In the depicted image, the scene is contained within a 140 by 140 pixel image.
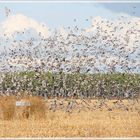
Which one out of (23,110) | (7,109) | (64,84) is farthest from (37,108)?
(64,84)

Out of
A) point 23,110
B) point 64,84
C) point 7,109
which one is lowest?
point 64,84

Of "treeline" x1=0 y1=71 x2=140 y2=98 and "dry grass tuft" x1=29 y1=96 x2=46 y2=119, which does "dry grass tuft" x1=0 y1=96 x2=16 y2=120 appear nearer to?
"dry grass tuft" x1=29 y1=96 x2=46 y2=119

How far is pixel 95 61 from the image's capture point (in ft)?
72.6

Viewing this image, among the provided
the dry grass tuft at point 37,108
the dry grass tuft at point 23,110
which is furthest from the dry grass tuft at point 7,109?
the dry grass tuft at point 37,108

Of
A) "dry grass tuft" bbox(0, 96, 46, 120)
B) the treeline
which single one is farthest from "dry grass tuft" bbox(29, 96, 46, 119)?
the treeline

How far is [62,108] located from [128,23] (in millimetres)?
4536

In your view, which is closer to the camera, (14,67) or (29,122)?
(29,122)

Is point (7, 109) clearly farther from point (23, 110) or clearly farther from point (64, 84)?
point (64, 84)

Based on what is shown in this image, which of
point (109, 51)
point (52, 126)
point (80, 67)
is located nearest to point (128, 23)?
point (109, 51)

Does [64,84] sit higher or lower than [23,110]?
lower

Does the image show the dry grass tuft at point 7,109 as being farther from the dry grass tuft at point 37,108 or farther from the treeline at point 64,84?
the treeline at point 64,84

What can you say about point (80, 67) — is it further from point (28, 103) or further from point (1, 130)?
point (1, 130)

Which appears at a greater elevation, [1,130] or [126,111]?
[1,130]

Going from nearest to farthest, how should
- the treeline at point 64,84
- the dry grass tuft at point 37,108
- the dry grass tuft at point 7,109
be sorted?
the dry grass tuft at point 7,109, the dry grass tuft at point 37,108, the treeline at point 64,84
